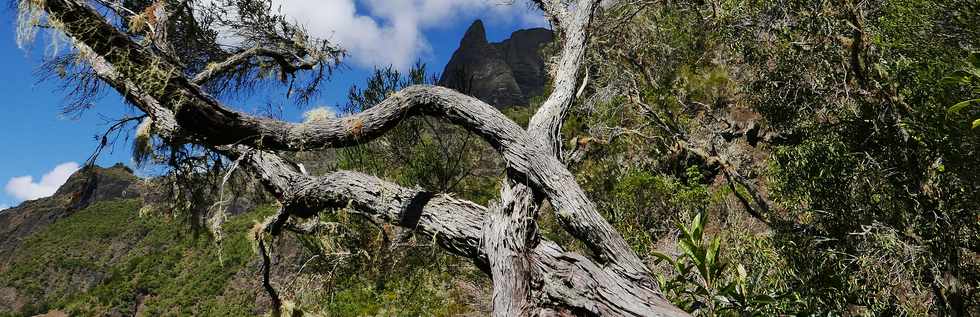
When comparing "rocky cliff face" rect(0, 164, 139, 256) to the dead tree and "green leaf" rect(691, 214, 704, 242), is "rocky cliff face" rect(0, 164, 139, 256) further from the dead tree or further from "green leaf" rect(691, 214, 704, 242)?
"green leaf" rect(691, 214, 704, 242)

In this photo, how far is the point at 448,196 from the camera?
3.40 metres

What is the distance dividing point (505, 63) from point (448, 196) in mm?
75790

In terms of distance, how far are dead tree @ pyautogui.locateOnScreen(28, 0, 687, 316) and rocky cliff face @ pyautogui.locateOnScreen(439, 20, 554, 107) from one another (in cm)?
6439

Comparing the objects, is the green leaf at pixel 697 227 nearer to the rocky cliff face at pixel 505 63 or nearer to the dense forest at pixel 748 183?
the dense forest at pixel 748 183

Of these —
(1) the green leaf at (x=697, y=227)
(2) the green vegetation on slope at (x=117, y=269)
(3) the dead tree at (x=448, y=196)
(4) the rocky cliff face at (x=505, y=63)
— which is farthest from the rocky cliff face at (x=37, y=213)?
(1) the green leaf at (x=697, y=227)

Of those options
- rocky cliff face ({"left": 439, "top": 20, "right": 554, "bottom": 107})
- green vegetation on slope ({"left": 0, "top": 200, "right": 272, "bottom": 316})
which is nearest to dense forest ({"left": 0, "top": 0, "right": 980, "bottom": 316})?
green vegetation on slope ({"left": 0, "top": 200, "right": 272, "bottom": 316})

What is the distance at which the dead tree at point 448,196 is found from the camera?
2.71 metres

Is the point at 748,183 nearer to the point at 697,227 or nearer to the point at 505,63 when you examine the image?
the point at 697,227

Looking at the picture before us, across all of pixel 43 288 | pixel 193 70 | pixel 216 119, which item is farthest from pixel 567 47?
pixel 43 288

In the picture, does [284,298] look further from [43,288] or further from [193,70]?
[43,288]

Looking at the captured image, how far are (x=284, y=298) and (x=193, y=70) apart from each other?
3.17 metres

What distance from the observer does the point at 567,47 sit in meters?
4.23

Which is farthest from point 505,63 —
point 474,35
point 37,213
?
point 37,213

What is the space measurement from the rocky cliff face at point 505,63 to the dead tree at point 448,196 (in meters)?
64.4
